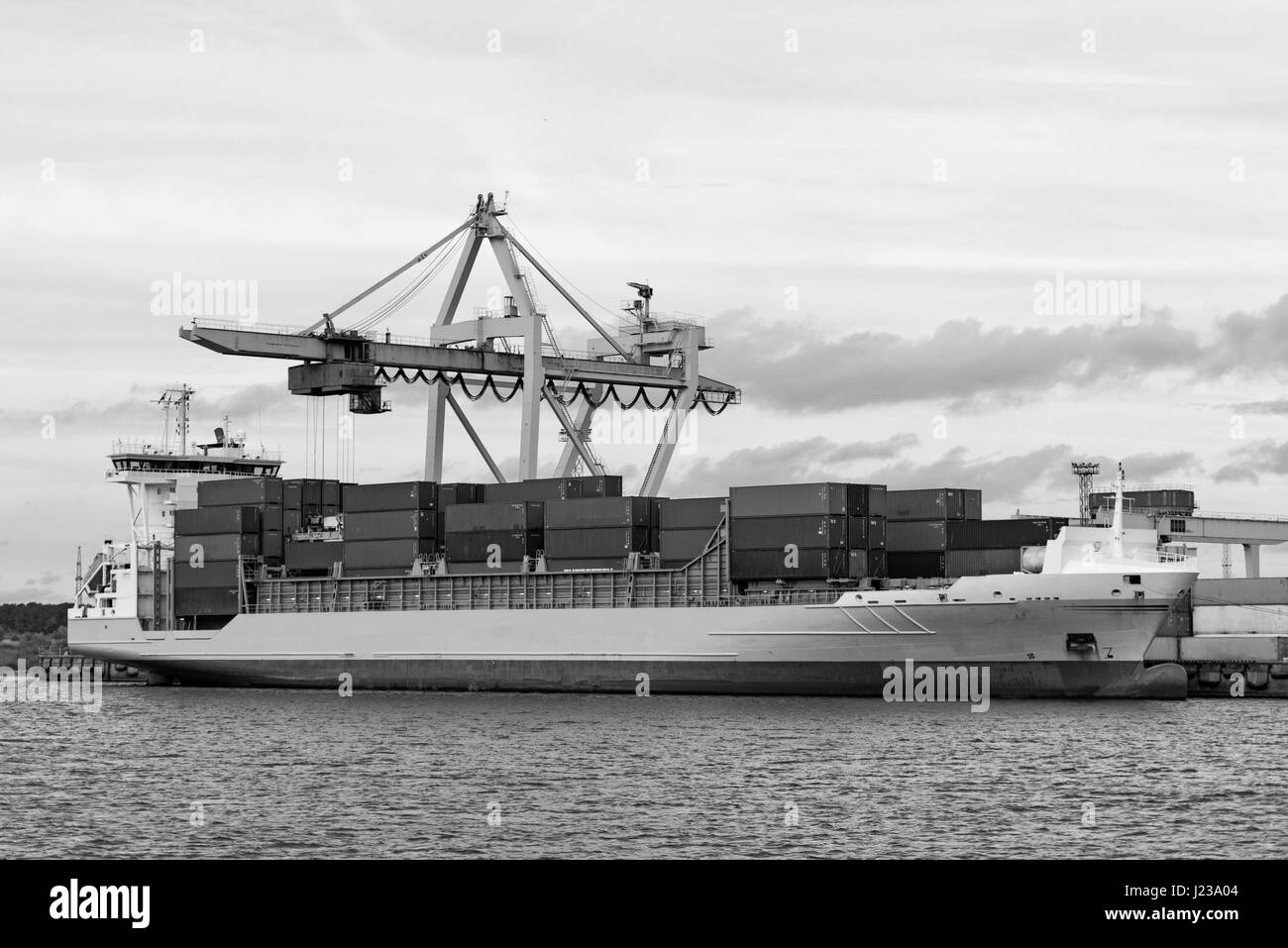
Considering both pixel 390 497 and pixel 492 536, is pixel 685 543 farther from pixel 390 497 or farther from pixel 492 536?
pixel 390 497

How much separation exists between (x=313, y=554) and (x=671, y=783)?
105 feet

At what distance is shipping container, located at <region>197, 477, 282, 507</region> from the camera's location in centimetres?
5916

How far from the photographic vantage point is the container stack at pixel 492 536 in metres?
52.0

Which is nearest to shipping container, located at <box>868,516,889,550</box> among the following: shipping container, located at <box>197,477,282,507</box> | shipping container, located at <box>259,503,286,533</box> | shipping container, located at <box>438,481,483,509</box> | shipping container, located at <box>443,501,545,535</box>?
shipping container, located at <box>443,501,545,535</box>

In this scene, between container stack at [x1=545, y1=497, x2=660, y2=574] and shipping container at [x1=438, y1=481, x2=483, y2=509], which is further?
shipping container at [x1=438, y1=481, x2=483, y2=509]

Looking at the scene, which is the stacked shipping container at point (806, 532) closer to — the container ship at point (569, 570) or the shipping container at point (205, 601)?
the container ship at point (569, 570)

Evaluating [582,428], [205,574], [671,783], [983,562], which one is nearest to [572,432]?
[582,428]

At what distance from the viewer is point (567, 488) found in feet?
170

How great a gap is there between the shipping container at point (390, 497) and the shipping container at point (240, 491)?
147 inches

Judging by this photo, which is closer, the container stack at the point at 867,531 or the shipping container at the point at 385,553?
the container stack at the point at 867,531

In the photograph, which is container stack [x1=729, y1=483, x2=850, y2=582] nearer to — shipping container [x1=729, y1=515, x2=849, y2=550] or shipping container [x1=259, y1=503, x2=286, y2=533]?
shipping container [x1=729, y1=515, x2=849, y2=550]

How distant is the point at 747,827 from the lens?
23.2 metres

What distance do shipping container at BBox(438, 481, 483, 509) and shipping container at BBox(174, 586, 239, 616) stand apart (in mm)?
10028

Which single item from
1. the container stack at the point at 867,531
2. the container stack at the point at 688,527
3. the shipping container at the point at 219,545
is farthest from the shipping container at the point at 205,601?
the container stack at the point at 867,531
